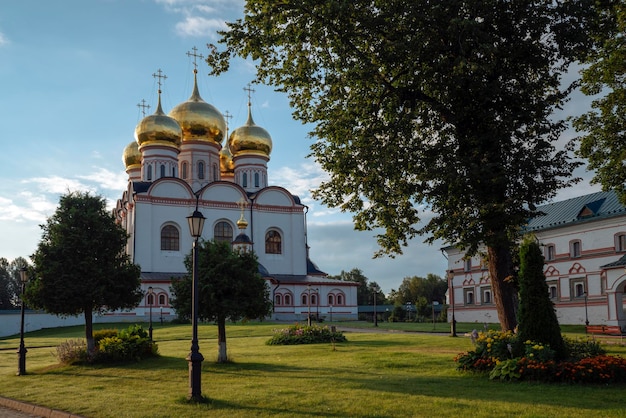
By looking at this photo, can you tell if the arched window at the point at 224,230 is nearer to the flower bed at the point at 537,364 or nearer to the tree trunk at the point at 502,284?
the tree trunk at the point at 502,284

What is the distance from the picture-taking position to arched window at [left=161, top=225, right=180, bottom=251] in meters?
53.0

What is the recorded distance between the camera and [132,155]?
60.2 m

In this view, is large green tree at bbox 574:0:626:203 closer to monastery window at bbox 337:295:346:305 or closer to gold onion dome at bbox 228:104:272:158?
monastery window at bbox 337:295:346:305

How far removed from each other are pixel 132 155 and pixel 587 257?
41.6 m

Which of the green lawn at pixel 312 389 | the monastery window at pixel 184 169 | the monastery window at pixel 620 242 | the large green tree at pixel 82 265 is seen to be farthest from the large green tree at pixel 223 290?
the monastery window at pixel 184 169

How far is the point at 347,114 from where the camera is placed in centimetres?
1666

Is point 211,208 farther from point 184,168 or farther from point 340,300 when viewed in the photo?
point 340,300

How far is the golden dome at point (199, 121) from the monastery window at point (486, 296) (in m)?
28.2

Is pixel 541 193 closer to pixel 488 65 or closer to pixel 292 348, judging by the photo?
pixel 488 65

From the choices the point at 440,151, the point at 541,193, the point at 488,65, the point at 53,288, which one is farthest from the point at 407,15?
the point at 53,288

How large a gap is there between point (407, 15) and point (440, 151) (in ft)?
12.0

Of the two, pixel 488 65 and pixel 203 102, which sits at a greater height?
pixel 203 102

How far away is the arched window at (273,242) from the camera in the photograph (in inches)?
2261

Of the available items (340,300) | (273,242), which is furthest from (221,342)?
(273,242)
